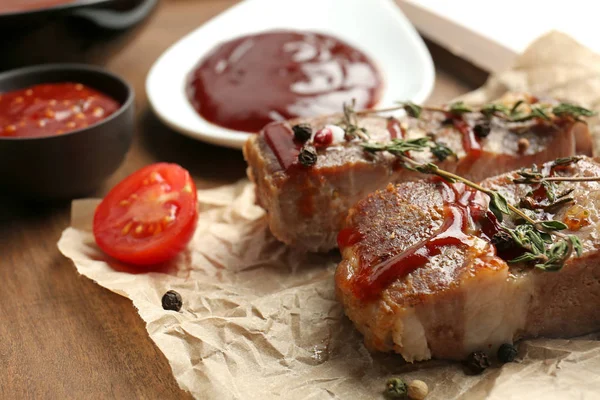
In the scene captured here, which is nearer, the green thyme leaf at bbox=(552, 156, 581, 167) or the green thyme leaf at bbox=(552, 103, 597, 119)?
the green thyme leaf at bbox=(552, 156, 581, 167)

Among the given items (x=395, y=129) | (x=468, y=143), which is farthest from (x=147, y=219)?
(x=468, y=143)

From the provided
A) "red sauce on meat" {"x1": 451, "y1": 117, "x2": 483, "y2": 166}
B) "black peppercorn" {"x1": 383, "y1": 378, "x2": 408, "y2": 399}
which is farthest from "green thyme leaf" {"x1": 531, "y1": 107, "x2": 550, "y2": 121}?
"black peppercorn" {"x1": 383, "y1": 378, "x2": 408, "y2": 399}

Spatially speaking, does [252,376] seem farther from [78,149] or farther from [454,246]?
[78,149]

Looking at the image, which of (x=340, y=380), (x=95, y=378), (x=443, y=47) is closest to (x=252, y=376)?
(x=340, y=380)

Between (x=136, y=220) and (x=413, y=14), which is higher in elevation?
(x=413, y=14)

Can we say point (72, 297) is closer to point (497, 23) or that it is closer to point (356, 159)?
point (356, 159)

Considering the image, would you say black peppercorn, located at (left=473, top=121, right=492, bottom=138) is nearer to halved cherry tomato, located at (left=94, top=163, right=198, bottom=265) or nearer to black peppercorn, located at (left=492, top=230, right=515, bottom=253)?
black peppercorn, located at (left=492, top=230, right=515, bottom=253)

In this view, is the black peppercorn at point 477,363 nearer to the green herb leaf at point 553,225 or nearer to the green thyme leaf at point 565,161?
the green herb leaf at point 553,225
